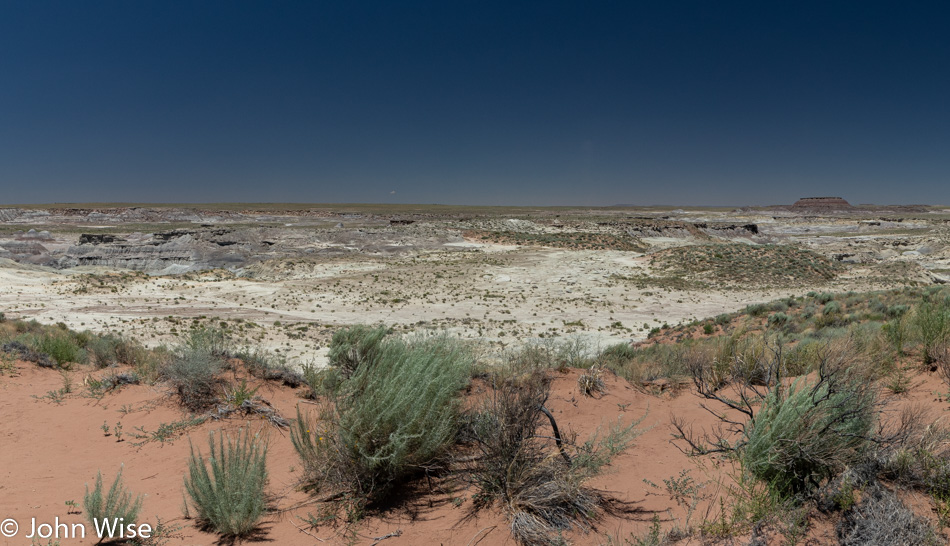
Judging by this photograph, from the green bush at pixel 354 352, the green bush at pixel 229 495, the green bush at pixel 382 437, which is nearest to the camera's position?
the green bush at pixel 229 495

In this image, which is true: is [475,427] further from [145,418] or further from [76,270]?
[76,270]

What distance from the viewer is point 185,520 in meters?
3.72

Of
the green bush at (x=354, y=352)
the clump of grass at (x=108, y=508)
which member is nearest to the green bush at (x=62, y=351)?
the green bush at (x=354, y=352)

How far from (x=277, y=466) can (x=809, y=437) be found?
4.67 meters

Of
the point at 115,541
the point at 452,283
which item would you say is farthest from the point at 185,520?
the point at 452,283

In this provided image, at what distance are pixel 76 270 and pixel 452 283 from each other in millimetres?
27185

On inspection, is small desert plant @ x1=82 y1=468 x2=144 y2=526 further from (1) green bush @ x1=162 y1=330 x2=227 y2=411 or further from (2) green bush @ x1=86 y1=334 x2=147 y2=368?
(2) green bush @ x1=86 y1=334 x2=147 y2=368

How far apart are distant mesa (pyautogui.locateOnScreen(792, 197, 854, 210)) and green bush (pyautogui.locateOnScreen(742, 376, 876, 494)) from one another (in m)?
198

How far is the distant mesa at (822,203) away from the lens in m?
166

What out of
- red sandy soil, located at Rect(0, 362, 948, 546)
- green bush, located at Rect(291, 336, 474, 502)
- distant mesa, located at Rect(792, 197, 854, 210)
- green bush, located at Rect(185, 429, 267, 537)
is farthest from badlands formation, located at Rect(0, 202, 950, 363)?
distant mesa, located at Rect(792, 197, 854, 210)

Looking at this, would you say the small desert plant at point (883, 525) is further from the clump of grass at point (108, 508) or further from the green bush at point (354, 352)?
the green bush at point (354, 352)

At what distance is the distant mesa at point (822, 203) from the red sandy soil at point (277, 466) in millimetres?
197273

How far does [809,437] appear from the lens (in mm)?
3434

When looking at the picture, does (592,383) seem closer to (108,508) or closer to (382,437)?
(382,437)
